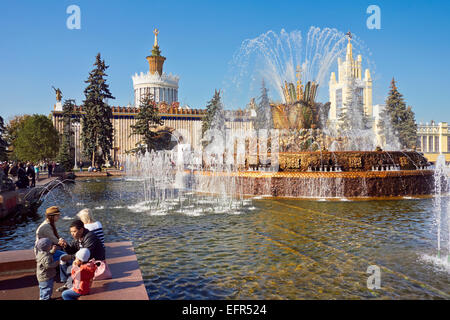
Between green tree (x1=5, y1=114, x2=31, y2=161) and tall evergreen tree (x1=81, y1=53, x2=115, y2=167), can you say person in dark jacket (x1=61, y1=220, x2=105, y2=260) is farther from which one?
green tree (x1=5, y1=114, x2=31, y2=161)

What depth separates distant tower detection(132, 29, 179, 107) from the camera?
78.8 meters

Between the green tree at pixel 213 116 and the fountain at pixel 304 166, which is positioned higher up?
the green tree at pixel 213 116

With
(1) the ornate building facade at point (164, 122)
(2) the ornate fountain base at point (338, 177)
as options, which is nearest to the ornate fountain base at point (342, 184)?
(2) the ornate fountain base at point (338, 177)

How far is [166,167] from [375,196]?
22593mm

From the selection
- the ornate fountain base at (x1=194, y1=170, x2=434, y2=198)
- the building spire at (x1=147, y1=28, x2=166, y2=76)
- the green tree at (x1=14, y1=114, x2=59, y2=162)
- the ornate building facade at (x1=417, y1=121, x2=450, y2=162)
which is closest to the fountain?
the ornate fountain base at (x1=194, y1=170, x2=434, y2=198)

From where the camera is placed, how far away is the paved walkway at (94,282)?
403 centimetres

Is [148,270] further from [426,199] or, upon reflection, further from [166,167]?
[166,167]

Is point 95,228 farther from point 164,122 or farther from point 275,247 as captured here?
point 164,122

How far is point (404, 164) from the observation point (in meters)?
15.9

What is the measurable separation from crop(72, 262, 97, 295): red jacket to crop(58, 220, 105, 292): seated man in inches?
22.4

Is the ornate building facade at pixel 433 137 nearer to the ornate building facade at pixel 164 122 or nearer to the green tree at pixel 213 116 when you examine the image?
the ornate building facade at pixel 164 122

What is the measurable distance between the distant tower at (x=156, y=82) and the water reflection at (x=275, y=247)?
70942 millimetres

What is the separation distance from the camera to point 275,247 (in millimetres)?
6539
